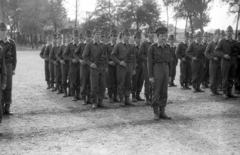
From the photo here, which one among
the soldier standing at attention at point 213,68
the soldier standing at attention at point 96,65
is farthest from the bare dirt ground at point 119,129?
the soldier standing at attention at point 213,68

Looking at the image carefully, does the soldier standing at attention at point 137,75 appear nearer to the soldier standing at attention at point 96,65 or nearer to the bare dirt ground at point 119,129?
the bare dirt ground at point 119,129

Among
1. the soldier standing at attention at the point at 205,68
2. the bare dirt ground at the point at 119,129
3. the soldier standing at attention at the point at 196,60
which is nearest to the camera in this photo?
the bare dirt ground at the point at 119,129

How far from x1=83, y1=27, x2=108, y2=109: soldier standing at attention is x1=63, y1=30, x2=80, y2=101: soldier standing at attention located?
59.6 inches

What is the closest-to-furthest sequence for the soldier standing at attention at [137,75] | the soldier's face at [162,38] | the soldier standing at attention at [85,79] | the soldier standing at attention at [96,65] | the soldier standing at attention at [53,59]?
the soldier's face at [162,38], the soldier standing at attention at [96,65], the soldier standing at attention at [85,79], the soldier standing at attention at [137,75], the soldier standing at attention at [53,59]

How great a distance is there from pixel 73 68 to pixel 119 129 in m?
4.52

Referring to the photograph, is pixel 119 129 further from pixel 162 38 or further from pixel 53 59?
pixel 53 59

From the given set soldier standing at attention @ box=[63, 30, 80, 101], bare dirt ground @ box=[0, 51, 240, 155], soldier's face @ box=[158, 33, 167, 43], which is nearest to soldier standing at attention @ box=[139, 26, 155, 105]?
bare dirt ground @ box=[0, 51, 240, 155]

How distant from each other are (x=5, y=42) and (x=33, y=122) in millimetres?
2305

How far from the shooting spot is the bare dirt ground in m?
5.30

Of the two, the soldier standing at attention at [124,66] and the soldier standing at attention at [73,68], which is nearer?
the soldier standing at attention at [124,66]

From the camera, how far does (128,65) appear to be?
9.39 m

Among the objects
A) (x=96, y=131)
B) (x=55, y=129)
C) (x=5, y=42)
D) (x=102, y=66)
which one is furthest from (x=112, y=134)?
(x=5, y=42)

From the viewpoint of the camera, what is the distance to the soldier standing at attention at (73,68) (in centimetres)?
1055

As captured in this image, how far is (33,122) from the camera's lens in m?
7.27
